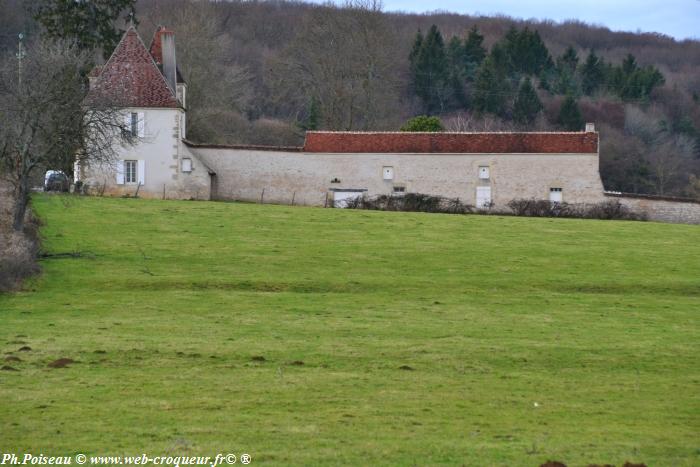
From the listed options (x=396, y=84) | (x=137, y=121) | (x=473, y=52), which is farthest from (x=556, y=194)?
(x=473, y=52)

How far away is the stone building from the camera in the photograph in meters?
50.3

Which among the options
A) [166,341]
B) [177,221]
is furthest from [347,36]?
[166,341]

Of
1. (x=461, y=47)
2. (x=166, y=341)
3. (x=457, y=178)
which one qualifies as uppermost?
(x=461, y=47)

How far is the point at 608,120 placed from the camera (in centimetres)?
10894

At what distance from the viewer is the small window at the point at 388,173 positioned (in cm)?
5166

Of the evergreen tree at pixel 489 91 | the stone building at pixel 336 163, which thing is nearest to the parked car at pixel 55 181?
the stone building at pixel 336 163

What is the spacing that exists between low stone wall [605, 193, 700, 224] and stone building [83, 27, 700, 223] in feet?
2.87

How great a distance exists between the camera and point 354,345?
19.6 meters

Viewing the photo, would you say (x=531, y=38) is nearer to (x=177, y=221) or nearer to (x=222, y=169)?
(x=222, y=169)

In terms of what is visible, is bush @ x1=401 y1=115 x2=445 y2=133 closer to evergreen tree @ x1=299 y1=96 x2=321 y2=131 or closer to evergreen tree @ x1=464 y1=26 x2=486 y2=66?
evergreen tree @ x1=299 y1=96 x2=321 y2=131

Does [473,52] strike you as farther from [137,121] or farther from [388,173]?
[137,121]

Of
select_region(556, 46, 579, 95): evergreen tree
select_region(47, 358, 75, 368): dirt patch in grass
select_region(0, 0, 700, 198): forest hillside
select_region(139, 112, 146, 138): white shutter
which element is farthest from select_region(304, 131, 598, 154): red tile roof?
select_region(556, 46, 579, 95): evergreen tree

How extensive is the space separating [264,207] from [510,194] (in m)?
13.2

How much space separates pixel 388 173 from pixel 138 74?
40.2 ft
